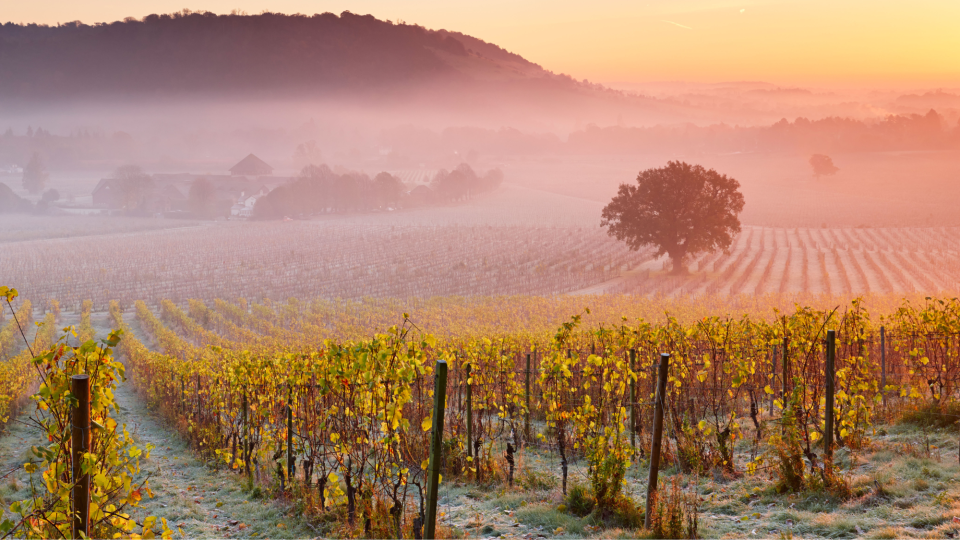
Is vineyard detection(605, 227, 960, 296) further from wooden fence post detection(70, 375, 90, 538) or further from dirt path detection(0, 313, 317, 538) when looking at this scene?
wooden fence post detection(70, 375, 90, 538)

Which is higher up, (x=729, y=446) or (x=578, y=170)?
(x=578, y=170)

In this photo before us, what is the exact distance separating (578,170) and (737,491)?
155705 mm

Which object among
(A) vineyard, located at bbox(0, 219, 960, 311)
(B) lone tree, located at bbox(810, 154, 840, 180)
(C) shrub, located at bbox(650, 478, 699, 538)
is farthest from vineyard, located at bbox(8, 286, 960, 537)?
(B) lone tree, located at bbox(810, 154, 840, 180)

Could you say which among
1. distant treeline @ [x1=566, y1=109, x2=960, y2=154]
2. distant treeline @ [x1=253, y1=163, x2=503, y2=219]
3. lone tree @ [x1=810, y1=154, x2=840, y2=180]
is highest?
distant treeline @ [x1=566, y1=109, x2=960, y2=154]

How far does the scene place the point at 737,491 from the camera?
6539mm

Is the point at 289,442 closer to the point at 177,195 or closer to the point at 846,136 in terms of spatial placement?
the point at 177,195

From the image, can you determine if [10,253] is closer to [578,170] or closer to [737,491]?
[737,491]

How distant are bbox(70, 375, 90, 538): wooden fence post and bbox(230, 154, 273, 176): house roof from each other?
472 feet

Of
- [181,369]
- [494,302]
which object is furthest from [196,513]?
[494,302]

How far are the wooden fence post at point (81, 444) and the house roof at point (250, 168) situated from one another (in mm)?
143988

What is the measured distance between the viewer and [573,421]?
29.5 feet

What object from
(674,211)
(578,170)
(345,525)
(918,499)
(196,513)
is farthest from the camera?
(578,170)

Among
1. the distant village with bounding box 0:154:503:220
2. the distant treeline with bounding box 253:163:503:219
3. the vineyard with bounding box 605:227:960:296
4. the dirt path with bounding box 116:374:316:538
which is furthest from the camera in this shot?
the distant village with bounding box 0:154:503:220

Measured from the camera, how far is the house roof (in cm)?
13650
